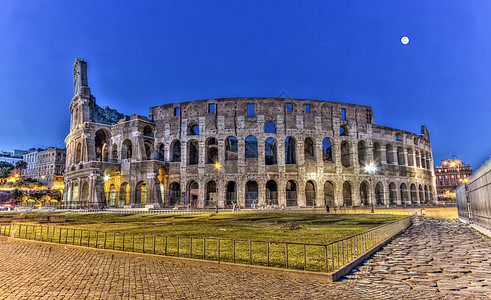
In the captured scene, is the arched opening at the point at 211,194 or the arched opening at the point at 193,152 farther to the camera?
the arched opening at the point at 193,152

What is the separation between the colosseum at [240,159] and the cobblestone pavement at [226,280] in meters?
27.6

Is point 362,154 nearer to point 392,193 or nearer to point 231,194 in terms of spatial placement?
point 392,193

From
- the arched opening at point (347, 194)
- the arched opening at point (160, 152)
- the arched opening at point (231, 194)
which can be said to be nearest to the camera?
Result: the arched opening at point (231, 194)

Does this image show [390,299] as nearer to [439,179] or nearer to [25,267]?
[25,267]

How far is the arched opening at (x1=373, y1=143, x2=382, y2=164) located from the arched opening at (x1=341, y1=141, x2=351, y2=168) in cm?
443

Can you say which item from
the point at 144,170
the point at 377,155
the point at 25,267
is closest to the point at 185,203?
the point at 144,170

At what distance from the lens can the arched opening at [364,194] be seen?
42.0m

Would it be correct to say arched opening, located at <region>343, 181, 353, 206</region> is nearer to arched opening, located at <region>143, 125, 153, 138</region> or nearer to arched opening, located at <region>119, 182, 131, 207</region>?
arched opening, located at <region>143, 125, 153, 138</region>

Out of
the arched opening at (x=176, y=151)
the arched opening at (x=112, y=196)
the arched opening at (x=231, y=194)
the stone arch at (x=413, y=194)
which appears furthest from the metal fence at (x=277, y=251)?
the stone arch at (x=413, y=194)

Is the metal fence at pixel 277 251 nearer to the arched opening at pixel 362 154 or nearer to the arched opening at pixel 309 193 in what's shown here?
the arched opening at pixel 309 193

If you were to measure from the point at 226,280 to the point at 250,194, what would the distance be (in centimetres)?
3242

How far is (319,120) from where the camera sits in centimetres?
3969

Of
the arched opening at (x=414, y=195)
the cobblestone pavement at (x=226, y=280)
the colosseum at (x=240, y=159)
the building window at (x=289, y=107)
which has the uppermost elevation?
the building window at (x=289, y=107)

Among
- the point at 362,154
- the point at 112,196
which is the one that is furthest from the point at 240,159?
the point at 112,196
